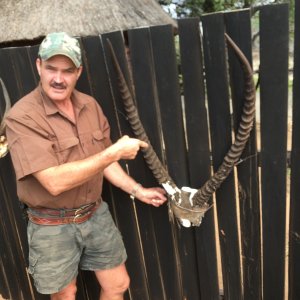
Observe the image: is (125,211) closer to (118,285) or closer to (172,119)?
(118,285)

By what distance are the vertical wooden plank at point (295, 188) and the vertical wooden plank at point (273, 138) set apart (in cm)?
5

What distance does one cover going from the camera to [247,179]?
2414mm

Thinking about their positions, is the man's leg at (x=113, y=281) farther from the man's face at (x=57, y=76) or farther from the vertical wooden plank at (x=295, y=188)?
the man's face at (x=57, y=76)

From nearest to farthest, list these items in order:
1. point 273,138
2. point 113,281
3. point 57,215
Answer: point 273,138 → point 57,215 → point 113,281

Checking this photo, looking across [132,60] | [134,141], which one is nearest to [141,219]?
[134,141]

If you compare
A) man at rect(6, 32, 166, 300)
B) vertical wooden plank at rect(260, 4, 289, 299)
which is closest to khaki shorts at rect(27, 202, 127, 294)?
man at rect(6, 32, 166, 300)

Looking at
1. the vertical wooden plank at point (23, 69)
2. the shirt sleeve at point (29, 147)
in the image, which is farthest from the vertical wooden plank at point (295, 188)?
the vertical wooden plank at point (23, 69)

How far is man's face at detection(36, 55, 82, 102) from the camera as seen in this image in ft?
7.09

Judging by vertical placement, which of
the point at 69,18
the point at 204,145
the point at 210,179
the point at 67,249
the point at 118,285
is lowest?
the point at 118,285

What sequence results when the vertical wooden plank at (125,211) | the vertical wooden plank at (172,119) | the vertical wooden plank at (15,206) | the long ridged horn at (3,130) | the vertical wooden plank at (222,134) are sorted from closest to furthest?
the vertical wooden plank at (222,134) < the vertical wooden plank at (172,119) < the vertical wooden plank at (125,211) < the long ridged horn at (3,130) < the vertical wooden plank at (15,206)

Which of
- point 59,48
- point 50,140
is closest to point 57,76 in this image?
point 59,48

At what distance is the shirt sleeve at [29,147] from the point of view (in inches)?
81.5

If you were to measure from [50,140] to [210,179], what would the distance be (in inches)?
37.6

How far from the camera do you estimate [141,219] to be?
2828 millimetres
